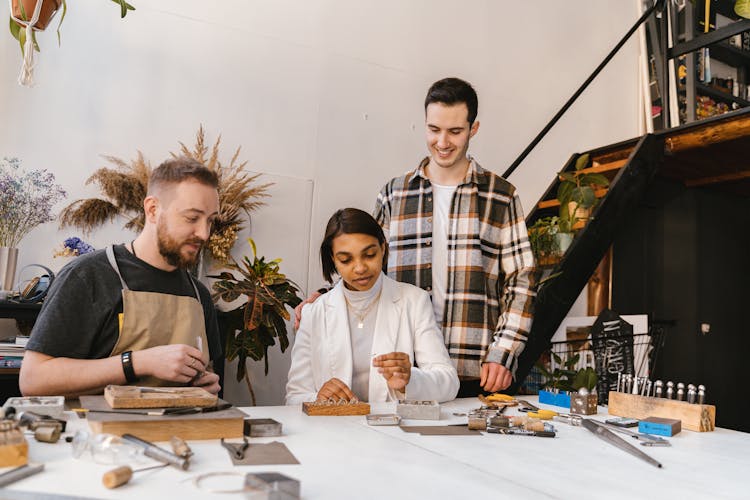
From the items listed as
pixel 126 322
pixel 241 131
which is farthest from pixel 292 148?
pixel 126 322

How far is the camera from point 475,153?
16.0 feet

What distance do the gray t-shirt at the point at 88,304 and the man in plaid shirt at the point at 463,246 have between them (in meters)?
1.00

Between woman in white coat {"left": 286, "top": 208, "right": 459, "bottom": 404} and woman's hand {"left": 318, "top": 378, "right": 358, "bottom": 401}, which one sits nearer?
woman's hand {"left": 318, "top": 378, "right": 358, "bottom": 401}

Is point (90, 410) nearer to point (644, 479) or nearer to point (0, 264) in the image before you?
point (644, 479)

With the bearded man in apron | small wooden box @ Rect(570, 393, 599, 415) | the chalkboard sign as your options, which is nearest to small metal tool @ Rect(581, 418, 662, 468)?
small wooden box @ Rect(570, 393, 599, 415)

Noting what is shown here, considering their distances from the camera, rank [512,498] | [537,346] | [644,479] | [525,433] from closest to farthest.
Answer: [512,498]
[644,479]
[525,433]
[537,346]

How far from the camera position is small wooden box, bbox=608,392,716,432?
5.24 feet

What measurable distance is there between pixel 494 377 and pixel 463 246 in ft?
1.66

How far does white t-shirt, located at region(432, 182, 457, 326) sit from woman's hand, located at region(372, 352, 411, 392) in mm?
654

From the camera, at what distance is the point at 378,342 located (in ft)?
6.77

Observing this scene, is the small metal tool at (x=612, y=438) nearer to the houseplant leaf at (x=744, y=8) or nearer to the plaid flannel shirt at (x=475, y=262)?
the plaid flannel shirt at (x=475, y=262)

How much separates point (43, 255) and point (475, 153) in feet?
10.1

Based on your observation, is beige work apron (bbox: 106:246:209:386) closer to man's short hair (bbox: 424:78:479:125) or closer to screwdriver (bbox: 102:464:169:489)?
screwdriver (bbox: 102:464:169:489)

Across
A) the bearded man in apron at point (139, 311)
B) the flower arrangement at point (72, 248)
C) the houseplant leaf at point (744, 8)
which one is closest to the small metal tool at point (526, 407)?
the bearded man in apron at point (139, 311)
